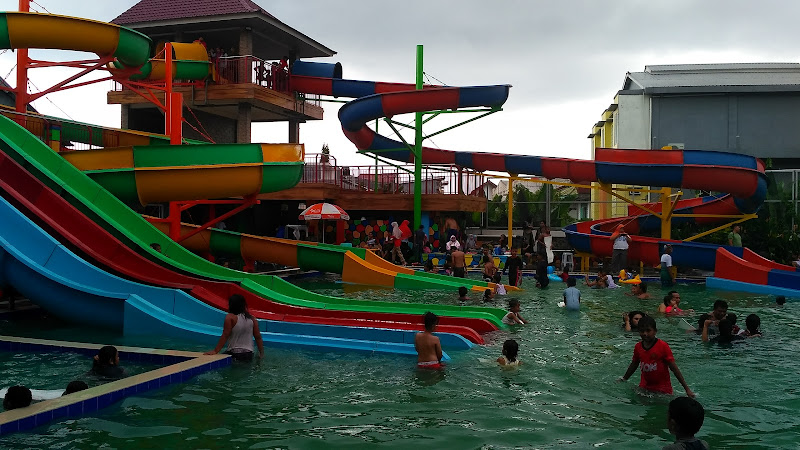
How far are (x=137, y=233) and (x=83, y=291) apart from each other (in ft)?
11.0

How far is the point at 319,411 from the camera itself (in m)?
7.48

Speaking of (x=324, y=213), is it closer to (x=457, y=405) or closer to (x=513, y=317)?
(x=513, y=317)

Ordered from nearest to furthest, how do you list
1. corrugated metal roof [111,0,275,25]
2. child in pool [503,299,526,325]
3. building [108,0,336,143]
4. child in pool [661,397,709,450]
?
child in pool [661,397,709,450], child in pool [503,299,526,325], building [108,0,336,143], corrugated metal roof [111,0,275,25]

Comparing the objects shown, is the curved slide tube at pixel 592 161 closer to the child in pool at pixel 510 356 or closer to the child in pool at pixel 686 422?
the child in pool at pixel 510 356

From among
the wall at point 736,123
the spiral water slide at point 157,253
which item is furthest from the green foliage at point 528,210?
the spiral water slide at point 157,253

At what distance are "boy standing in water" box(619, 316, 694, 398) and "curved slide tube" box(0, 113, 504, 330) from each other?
5054 millimetres

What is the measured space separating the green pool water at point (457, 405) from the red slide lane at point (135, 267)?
140 centimetres

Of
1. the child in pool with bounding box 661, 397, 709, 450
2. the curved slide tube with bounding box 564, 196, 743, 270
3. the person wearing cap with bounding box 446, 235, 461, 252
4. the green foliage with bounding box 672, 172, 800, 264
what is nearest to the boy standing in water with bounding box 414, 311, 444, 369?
the child in pool with bounding box 661, 397, 709, 450

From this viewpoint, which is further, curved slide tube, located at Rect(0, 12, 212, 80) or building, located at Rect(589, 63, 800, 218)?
building, located at Rect(589, 63, 800, 218)

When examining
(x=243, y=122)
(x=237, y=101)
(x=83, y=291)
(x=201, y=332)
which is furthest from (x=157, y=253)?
(x=243, y=122)

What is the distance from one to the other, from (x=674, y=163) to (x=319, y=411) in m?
18.0

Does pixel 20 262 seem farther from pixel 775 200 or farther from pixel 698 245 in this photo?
pixel 775 200

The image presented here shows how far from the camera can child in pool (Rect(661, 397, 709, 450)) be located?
4582mm

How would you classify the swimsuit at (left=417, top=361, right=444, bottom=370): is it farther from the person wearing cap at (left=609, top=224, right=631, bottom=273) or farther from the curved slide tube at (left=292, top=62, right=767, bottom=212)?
the curved slide tube at (left=292, top=62, right=767, bottom=212)
